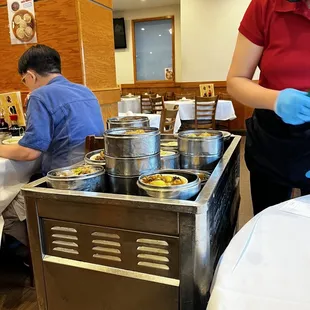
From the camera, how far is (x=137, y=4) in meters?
7.46

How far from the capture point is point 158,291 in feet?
2.63

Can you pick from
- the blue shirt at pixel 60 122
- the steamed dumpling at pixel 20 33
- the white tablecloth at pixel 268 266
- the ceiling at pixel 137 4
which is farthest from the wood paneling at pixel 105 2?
the ceiling at pixel 137 4

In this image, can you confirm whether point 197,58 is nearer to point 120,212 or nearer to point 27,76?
Result: point 27,76

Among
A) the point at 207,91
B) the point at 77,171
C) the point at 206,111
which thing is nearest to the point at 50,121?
the point at 77,171

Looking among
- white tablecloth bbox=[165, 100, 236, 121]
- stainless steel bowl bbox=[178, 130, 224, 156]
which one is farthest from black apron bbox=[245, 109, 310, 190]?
white tablecloth bbox=[165, 100, 236, 121]

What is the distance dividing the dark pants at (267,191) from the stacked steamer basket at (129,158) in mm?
392

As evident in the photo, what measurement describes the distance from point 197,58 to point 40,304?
645 centimetres

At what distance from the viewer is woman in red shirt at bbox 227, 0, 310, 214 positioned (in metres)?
0.89

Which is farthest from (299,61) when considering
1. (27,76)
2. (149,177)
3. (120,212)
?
(27,76)

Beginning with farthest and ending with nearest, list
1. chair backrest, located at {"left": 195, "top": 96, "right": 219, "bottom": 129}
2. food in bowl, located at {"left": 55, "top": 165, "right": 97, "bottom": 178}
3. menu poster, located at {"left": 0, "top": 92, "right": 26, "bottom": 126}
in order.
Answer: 1. chair backrest, located at {"left": 195, "top": 96, "right": 219, "bottom": 129}
2. menu poster, located at {"left": 0, "top": 92, "right": 26, "bottom": 126}
3. food in bowl, located at {"left": 55, "top": 165, "right": 97, "bottom": 178}

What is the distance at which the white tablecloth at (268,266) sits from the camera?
51cm

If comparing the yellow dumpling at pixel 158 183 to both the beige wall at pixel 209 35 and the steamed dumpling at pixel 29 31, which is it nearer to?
the steamed dumpling at pixel 29 31

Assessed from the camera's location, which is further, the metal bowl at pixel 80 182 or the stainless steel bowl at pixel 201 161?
the stainless steel bowl at pixel 201 161

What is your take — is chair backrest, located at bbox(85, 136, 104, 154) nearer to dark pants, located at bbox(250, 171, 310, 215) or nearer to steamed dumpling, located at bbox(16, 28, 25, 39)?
dark pants, located at bbox(250, 171, 310, 215)
